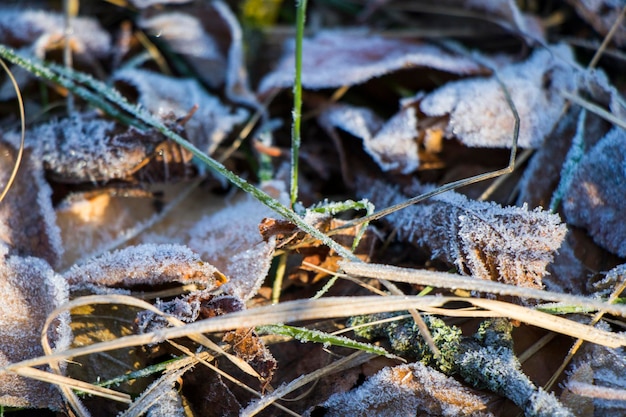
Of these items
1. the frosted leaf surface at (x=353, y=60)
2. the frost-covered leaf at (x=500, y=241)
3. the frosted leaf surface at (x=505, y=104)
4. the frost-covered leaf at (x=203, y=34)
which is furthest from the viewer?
the frost-covered leaf at (x=203, y=34)

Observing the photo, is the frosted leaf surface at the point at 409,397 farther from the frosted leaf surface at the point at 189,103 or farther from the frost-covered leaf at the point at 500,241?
the frosted leaf surface at the point at 189,103

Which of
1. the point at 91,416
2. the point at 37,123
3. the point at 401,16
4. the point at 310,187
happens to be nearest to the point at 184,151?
the point at 310,187

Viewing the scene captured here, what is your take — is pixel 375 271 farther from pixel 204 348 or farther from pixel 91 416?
pixel 91 416

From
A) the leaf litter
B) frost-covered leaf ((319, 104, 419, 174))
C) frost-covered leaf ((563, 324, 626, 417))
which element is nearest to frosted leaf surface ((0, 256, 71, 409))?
the leaf litter

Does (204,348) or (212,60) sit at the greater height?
(212,60)

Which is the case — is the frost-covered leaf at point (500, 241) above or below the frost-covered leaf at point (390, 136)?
below

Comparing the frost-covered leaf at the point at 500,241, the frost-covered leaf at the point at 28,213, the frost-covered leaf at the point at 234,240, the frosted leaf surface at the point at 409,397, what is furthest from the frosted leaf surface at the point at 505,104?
the frost-covered leaf at the point at 28,213

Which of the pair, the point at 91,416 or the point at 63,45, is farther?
the point at 63,45
